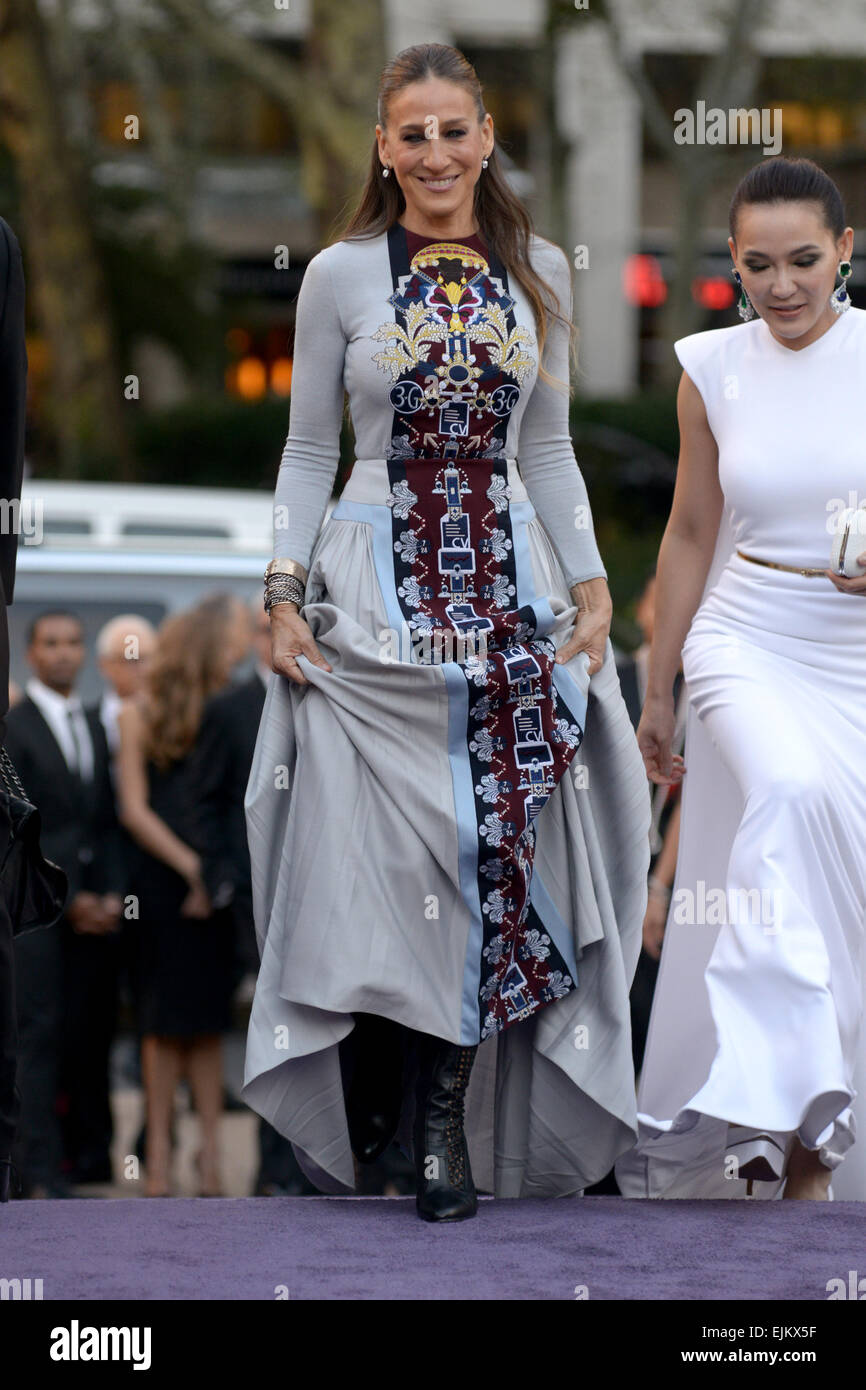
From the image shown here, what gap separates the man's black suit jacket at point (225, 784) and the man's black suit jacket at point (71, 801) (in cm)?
41

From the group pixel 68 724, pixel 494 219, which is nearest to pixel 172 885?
pixel 68 724

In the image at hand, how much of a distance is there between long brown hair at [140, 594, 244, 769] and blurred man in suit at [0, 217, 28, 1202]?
3682mm

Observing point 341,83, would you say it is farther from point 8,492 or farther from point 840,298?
point 8,492

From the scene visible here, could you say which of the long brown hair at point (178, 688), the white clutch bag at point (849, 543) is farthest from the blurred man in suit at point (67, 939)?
the white clutch bag at point (849, 543)

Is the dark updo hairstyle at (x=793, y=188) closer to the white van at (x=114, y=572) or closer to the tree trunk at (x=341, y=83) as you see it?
the white van at (x=114, y=572)

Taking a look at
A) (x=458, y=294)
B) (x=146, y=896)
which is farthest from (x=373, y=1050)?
(x=146, y=896)

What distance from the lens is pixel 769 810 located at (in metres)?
4.36

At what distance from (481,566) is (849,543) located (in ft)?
2.48

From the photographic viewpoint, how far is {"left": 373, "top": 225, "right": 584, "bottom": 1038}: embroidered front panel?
14.1ft

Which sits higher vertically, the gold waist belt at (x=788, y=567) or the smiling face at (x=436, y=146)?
the smiling face at (x=436, y=146)

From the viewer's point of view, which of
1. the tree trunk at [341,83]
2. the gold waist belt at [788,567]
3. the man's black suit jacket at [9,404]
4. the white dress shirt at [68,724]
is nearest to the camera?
the man's black suit jacket at [9,404]

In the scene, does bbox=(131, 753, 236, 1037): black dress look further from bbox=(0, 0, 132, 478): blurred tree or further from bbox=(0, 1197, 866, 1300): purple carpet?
bbox=(0, 0, 132, 478): blurred tree

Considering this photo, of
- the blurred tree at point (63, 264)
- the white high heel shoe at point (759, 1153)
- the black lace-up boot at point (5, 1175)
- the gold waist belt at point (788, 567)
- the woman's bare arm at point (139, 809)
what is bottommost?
the white high heel shoe at point (759, 1153)

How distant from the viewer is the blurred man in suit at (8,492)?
12.8 ft
